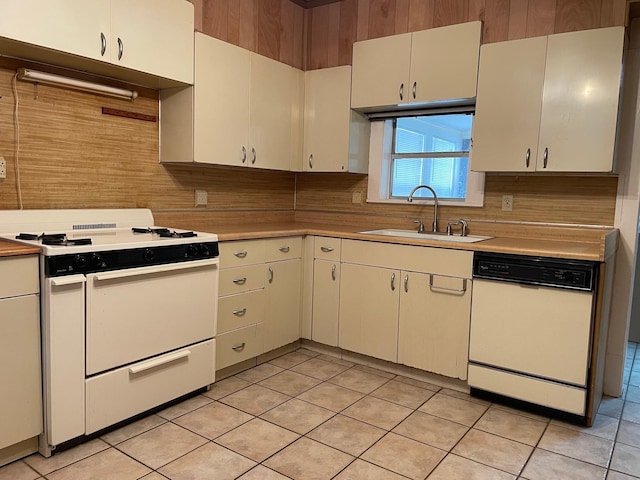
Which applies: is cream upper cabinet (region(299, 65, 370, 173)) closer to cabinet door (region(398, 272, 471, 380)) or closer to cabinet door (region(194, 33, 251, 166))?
cabinet door (region(194, 33, 251, 166))

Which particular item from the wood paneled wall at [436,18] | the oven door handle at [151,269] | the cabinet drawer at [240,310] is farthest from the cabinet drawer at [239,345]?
the wood paneled wall at [436,18]

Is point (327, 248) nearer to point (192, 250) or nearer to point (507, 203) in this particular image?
point (192, 250)

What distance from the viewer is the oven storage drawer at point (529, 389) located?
7.84 feet

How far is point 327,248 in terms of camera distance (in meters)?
3.26

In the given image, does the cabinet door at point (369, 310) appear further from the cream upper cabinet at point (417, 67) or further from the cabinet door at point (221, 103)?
the cream upper cabinet at point (417, 67)

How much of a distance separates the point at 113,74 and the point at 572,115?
2542 millimetres

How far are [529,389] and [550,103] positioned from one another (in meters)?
1.56

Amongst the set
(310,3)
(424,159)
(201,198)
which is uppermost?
(310,3)

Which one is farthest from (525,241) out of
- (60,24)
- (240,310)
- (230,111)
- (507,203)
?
(60,24)

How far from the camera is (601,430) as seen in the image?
240 centimetres

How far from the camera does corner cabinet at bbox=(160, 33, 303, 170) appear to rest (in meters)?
2.93

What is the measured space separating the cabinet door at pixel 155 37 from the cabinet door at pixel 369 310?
160 centimetres

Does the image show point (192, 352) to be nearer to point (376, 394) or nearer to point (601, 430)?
point (376, 394)

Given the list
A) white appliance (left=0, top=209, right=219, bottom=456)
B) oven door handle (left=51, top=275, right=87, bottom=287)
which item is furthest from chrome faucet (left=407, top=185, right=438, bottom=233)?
oven door handle (left=51, top=275, right=87, bottom=287)
